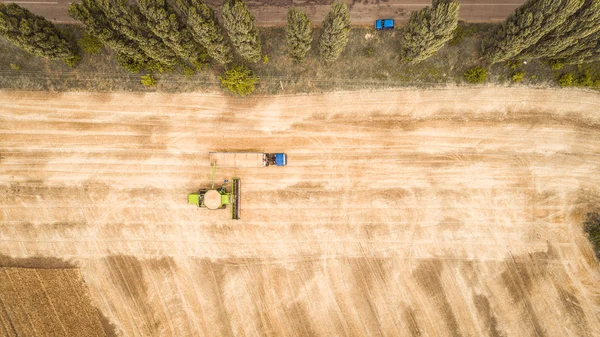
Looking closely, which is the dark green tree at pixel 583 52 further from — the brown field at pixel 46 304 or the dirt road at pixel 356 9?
the brown field at pixel 46 304

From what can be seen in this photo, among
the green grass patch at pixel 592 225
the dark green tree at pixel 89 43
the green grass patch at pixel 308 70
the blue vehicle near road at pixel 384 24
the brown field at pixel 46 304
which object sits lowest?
the brown field at pixel 46 304

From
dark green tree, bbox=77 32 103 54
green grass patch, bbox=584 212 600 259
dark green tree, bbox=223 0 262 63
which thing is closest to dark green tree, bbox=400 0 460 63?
dark green tree, bbox=223 0 262 63

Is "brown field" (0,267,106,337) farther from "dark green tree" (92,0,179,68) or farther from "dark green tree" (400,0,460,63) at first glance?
"dark green tree" (400,0,460,63)

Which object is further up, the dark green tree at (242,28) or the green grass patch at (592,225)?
the dark green tree at (242,28)

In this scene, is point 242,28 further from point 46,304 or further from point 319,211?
point 46,304

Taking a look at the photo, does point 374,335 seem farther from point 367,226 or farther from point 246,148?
point 246,148

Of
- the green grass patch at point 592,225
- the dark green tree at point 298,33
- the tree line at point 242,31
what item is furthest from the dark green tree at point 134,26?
the green grass patch at point 592,225

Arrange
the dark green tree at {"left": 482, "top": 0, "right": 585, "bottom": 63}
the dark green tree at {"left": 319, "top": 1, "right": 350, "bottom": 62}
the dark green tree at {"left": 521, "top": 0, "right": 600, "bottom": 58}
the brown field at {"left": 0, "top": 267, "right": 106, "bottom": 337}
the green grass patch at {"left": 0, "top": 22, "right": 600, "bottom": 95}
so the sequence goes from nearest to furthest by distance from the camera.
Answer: the dark green tree at {"left": 482, "top": 0, "right": 585, "bottom": 63} → the dark green tree at {"left": 521, "top": 0, "right": 600, "bottom": 58} → the dark green tree at {"left": 319, "top": 1, "right": 350, "bottom": 62} → the green grass patch at {"left": 0, "top": 22, "right": 600, "bottom": 95} → the brown field at {"left": 0, "top": 267, "right": 106, "bottom": 337}

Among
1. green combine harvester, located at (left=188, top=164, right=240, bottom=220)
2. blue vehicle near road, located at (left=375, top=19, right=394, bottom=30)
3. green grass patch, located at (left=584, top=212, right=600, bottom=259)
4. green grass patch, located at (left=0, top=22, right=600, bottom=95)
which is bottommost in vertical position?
green grass patch, located at (left=584, top=212, right=600, bottom=259)
